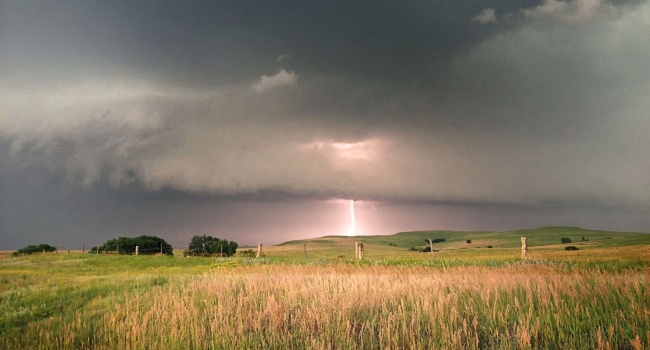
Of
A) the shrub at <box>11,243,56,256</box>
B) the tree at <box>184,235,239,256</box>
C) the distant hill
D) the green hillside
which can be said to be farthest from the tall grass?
the distant hill

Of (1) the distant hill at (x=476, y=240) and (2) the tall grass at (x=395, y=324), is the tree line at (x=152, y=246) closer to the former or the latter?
(1) the distant hill at (x=476, y=240)

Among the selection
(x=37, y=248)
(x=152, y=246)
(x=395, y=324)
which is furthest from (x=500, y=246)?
(x=395, y=324)

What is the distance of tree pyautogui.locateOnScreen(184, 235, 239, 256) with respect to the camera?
267ft

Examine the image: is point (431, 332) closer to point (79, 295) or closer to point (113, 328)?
point (113, 328)

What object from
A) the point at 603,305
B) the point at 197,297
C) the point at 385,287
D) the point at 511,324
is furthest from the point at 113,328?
the point at 603,305

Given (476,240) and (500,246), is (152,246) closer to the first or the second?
(500,246)

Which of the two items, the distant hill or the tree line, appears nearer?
the tree line

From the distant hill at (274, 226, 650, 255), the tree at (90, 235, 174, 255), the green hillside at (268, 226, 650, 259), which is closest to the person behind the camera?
the green hillside at (268, 226, 650, 259)

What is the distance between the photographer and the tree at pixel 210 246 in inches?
3199

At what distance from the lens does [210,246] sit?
83375 mm

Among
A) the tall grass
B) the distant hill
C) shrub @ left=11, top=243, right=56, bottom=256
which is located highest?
shrub @ left=11, top=243, right=56, bottom=256

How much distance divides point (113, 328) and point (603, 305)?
35.9 feet

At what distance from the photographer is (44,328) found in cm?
1212

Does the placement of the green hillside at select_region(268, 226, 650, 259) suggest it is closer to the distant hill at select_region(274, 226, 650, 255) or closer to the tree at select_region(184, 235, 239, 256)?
the distant hill at select_region(274, 226, 650, 255)
